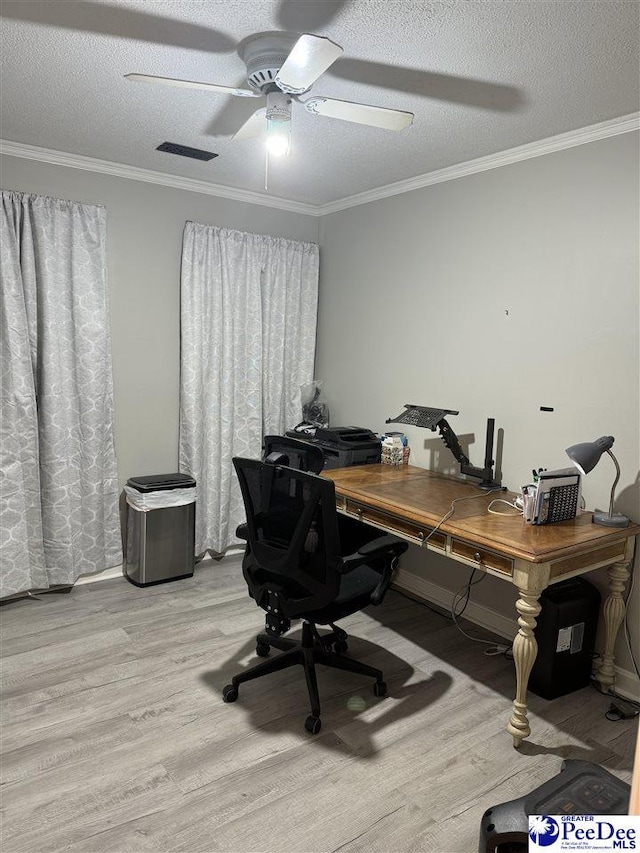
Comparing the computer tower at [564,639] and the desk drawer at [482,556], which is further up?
the desk drawer at [482,556]

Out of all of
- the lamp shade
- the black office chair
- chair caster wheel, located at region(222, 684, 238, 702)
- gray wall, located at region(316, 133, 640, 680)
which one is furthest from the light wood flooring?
the lamp shade

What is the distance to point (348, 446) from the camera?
3.71 m

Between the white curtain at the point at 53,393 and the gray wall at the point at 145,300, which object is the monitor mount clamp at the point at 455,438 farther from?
the white curtain at the point at 53,393

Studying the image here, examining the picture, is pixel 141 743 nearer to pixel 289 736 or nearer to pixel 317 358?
pixel 289 736

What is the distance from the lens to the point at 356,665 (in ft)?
8.73

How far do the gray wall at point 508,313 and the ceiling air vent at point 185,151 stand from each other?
122 centimetres

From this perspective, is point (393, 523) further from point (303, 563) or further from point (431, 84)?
point (431, 84)

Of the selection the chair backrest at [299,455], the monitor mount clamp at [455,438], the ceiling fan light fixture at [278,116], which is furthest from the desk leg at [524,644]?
the ceiling fan light fixture at [278,116]

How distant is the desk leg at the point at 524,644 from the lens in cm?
222

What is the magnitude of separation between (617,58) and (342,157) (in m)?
1.53

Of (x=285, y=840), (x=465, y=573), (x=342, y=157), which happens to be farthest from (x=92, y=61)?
(x=465, y=573)

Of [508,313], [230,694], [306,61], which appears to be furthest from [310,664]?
[306,61]

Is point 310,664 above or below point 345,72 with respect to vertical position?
below

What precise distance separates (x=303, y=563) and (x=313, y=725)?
2.16 ft
